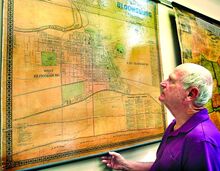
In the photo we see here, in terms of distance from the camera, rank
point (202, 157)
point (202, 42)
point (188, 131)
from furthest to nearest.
A: point (202, 42), point (188, 131), point (202, 157)

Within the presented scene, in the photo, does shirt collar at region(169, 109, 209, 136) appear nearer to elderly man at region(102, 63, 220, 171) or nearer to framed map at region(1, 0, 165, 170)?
elderly man at region(102, 63, 220, 171)

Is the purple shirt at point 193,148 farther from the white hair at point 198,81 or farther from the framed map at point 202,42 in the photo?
the framed map at point 202,42

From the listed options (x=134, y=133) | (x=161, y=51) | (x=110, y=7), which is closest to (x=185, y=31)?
(x=161, y=51)

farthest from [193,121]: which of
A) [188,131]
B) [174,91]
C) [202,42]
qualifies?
[202,42]

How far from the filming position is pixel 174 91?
1251mm

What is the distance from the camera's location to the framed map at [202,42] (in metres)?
1.88

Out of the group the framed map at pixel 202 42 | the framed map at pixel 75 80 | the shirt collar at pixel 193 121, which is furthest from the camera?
the framed map at pixel 202 42

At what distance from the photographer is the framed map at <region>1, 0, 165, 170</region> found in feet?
3.24

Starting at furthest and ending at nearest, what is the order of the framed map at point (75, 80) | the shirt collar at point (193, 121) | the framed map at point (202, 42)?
the framed map at point (202, 42), the shirt collar at point (193, 121), the framed map at point (75, 80)

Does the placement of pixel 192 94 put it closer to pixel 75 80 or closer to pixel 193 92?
pixel 193 92

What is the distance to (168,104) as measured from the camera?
Answer: 1.28 metres

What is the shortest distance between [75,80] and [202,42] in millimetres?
1312

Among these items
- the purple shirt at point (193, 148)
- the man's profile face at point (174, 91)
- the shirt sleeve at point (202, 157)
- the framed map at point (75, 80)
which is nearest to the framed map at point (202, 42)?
the framed map at point (75, 80)

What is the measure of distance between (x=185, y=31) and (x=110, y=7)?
2.43 ft
